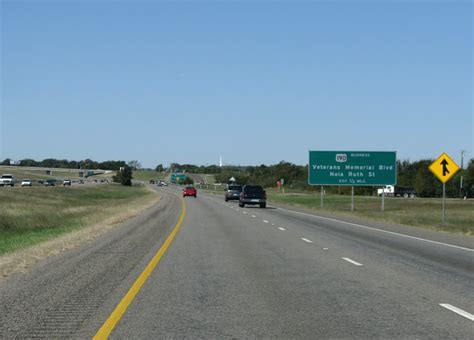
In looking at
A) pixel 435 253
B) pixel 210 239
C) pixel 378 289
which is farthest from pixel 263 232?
pixel 378 289

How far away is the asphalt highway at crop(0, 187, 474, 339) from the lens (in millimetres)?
7742

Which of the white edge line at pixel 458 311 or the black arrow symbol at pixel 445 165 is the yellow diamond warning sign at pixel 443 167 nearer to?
the black arrow symbol at pixel 445 165

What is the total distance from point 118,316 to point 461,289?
A: 6084 mm

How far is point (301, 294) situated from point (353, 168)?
140ft

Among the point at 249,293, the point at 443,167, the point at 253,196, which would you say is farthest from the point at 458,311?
the point at 253,196

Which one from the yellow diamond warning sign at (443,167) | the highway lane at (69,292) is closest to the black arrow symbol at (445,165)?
the yellow diamond warning sign at (443,167)

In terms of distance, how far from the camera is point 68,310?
8.70 meters

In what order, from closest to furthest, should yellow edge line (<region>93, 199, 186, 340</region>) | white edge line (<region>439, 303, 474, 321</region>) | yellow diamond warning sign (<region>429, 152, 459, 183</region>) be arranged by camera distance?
1. yellow edge line (<region>93, 199, 186, 340</region>)
2. white edge line (<region>439, 303, 474, 321</region>)
3. yellow diamond warning sign (<region>429, 152, 459, 183</region>)

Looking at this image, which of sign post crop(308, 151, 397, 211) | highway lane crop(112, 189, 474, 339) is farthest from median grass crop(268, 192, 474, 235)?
highway lane crop(112, 189, 474, 339)

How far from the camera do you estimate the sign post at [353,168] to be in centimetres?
5103

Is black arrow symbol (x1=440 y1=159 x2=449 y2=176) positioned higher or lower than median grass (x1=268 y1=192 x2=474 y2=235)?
higher

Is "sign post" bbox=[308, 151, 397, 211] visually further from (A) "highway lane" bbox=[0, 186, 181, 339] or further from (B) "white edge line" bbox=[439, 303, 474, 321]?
(B) "white edge line" bbox=[439, 303, 474, 321]

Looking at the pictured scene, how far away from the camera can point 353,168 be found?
51938 millimetres

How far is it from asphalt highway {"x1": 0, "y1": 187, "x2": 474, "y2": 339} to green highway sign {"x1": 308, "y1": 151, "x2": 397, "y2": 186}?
33.1m
